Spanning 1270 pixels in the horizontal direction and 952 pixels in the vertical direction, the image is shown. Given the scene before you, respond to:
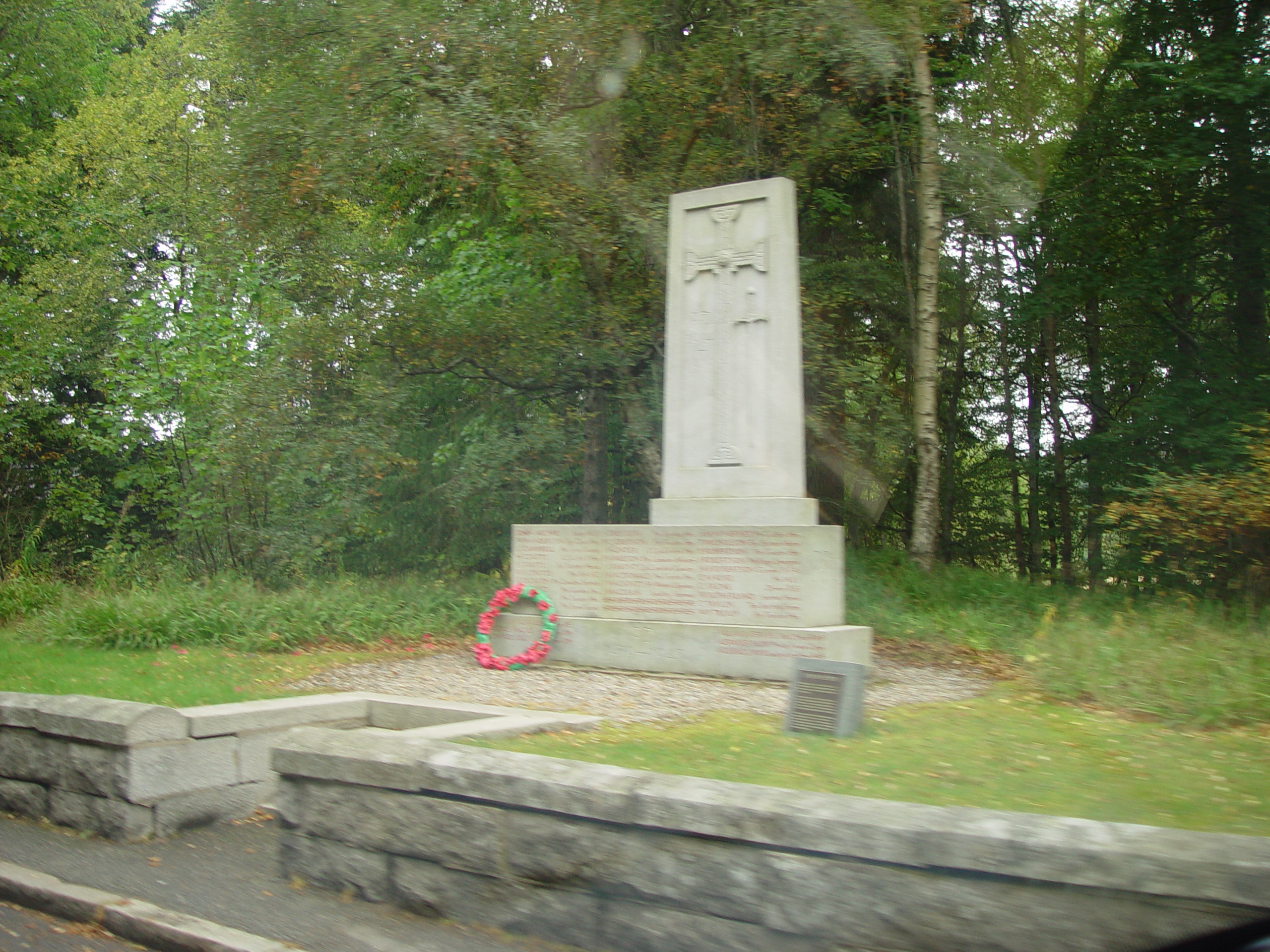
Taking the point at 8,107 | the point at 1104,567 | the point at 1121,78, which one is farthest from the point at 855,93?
the point at 8,107

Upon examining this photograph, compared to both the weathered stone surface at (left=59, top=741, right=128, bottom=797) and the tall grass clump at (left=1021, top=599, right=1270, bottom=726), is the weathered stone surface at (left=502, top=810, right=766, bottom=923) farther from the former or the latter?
the tall grass clump at (left=1021, top=599, right=1270, bottom=726)

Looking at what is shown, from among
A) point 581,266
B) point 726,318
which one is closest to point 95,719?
point 726,318

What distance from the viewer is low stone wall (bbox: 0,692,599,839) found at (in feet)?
17.6

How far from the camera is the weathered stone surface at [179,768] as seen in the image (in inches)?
210

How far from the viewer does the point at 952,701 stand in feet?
23.7

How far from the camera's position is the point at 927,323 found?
14734mm

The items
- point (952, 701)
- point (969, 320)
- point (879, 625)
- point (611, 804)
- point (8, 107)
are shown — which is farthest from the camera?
point (8, 107)

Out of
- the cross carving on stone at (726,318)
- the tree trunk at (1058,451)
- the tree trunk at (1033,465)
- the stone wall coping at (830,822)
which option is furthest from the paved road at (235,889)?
the tree trunk at (1033,465)

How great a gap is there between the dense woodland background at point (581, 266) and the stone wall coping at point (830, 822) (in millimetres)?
9576

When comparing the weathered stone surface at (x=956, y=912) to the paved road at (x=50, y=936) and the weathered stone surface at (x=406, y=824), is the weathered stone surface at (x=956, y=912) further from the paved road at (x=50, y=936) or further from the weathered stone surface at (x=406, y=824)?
the paved road at (x=50, y=936)

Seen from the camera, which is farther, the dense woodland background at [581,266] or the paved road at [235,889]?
→ the dense woodland background at [581,266]

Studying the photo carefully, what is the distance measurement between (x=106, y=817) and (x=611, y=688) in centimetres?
364

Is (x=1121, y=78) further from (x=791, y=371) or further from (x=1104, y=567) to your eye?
(x=791, y=371)

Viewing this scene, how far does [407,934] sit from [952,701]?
14.4 feet
